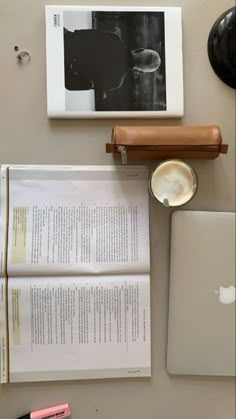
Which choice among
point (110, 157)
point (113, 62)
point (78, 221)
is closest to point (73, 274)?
point (78, 221)

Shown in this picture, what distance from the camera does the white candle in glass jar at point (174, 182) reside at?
2.98ft

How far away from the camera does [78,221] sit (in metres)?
0.93

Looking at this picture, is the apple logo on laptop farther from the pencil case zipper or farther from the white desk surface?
the pencil case zipper

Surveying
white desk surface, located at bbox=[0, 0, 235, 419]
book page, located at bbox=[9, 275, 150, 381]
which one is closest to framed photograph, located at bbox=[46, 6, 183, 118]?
white desk surface, located at bbox=[0, 0, 235, 419]

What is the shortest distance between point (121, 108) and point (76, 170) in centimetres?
15

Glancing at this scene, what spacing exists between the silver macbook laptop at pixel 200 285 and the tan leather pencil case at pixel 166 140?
13 centimetres

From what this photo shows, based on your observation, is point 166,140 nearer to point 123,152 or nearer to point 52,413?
point 123,152

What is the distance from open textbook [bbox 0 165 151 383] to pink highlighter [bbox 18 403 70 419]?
0.06m

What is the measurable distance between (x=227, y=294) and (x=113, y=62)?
20.3 inches

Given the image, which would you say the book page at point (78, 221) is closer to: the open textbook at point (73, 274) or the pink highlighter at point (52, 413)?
the open textbook at point (73, 274)

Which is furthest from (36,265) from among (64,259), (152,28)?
(152,28)

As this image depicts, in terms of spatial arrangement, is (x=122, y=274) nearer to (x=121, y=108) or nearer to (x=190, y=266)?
(x=190, y=266)

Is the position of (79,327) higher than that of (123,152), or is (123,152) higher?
(123,152)

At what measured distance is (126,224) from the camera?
0.94 m
